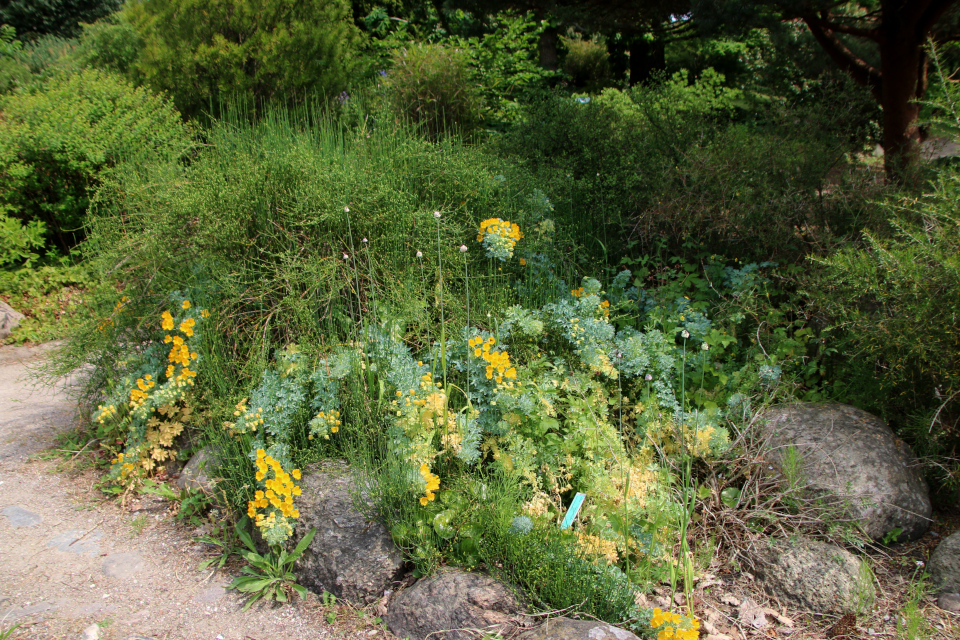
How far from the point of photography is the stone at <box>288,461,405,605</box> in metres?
2.25

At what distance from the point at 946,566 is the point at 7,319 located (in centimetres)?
580

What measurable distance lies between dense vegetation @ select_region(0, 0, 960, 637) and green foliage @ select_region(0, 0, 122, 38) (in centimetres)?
681

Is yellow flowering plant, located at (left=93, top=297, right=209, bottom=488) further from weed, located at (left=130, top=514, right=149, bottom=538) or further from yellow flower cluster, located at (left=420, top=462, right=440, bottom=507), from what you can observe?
yellow flower cluster, located at (left=420, top=462, right=440, bottom=507)

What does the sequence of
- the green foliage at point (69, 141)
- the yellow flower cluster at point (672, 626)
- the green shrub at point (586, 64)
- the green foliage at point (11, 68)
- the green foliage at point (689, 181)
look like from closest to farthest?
the yellow flower cluster at point (672, 626) → the green foliage at point (689, 181) → the green foliage at point (69, 141) → the green foliage at point (11, 68) → the green shrub at point (586, 64)

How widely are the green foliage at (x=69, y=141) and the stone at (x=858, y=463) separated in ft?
14.9

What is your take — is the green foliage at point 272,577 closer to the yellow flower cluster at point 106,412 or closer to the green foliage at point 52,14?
the yellow flower cluster at point 106,412

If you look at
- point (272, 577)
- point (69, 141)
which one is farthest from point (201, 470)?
point (69, 141)

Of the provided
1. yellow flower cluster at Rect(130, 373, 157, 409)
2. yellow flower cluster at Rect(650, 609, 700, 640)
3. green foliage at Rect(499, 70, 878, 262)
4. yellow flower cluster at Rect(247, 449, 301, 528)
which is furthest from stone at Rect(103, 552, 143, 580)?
green foliage at Rect(499, 70, 878, 262)

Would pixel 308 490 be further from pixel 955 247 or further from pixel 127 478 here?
pixel 955 247

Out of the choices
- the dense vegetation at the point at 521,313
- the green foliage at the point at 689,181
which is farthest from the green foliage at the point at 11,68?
the green foliage at the point at 689,181

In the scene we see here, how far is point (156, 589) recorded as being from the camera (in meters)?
2.29

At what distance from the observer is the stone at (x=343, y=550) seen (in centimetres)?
225

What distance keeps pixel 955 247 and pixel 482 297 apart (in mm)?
1926

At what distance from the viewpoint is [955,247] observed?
2.46 m
